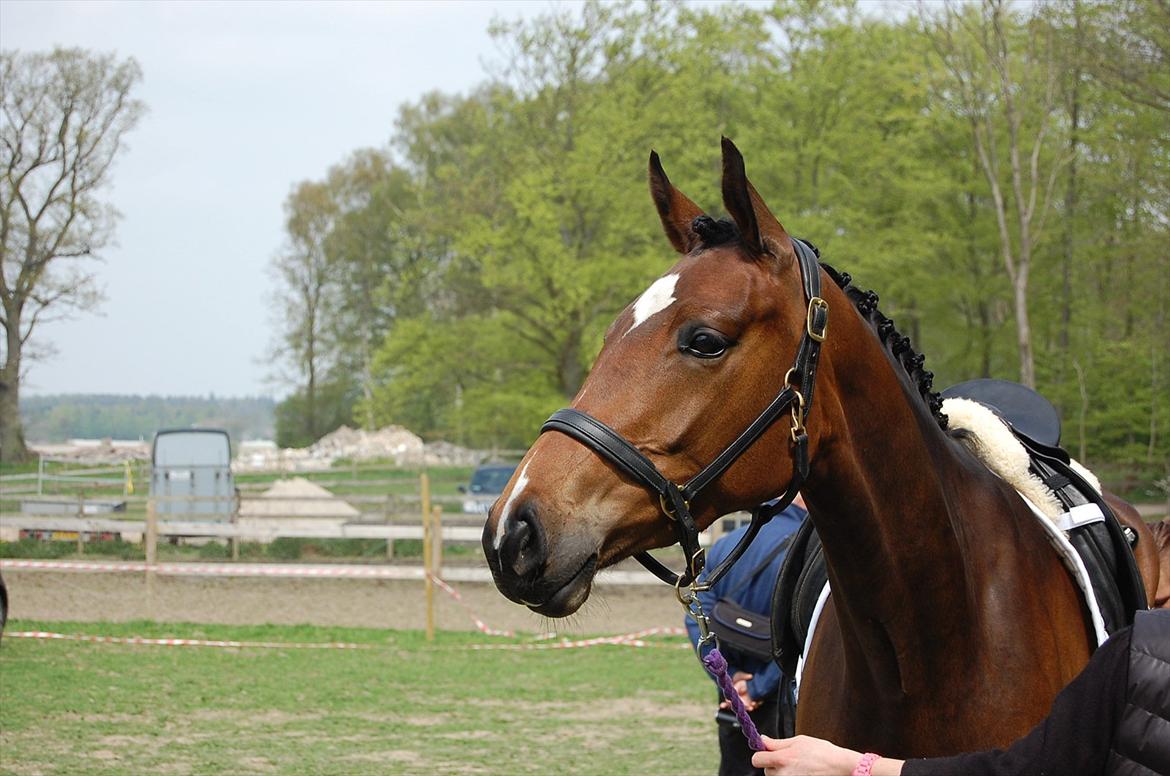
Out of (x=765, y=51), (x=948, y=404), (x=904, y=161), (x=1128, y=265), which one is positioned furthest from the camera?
(x=765, y=51)

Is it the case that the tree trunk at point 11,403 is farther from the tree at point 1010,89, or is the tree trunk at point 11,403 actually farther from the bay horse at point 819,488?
the bay horse at point 819,488

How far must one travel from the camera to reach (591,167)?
2389cm

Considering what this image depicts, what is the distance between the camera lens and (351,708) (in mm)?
8820

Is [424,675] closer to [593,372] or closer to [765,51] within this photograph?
[593,372]

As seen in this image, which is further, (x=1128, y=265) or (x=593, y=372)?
(x=1128, y=265)

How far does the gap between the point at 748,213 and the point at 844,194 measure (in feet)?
73.8

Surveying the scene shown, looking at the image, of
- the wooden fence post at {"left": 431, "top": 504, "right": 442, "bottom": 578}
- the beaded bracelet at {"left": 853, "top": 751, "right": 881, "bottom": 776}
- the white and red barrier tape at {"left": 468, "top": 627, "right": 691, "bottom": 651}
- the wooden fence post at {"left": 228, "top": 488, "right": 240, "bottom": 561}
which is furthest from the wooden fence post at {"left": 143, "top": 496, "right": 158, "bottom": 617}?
the beaded bracelet at {"left": 853, "top": 751, "right": 881, "bottom": 776}

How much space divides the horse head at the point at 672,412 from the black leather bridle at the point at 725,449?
16 millimetres

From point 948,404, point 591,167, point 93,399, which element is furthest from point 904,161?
point 93,399

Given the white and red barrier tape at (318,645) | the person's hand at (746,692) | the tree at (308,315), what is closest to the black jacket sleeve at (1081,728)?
the person's hand at (746,692)

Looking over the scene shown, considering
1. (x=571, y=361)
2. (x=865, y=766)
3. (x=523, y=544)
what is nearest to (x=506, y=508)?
(x=523, y=544)

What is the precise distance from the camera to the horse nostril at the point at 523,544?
194 cm

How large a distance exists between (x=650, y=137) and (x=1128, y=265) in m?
9.88

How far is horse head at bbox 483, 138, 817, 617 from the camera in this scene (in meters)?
1.98
